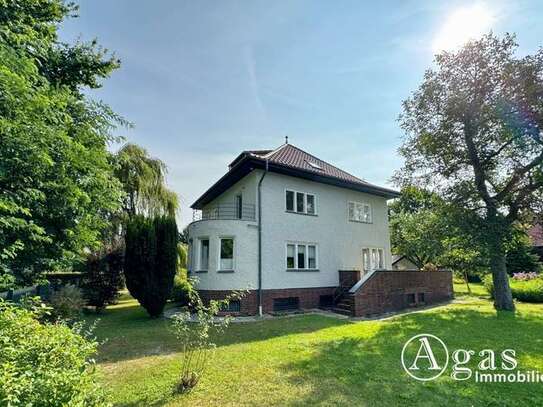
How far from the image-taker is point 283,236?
47.8 feet

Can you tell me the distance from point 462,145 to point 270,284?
11347 millimetres

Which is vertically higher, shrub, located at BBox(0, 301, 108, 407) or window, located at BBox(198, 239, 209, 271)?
window, located at BBox(198, 239, 209, 271)

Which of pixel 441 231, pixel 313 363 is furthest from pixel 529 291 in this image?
pixel 313 363

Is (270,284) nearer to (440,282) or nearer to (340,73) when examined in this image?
(340,73)

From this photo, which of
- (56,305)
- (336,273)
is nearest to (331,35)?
(336,273)

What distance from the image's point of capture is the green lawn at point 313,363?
190 inches

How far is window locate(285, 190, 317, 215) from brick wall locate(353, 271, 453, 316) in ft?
14.5

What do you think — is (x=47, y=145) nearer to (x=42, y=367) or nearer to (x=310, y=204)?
(x=42, y=367)

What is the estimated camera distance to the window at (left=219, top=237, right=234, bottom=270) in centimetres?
1369

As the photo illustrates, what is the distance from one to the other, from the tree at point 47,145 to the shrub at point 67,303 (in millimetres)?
4521

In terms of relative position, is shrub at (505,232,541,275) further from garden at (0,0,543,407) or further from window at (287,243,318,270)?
window at (287,243,318,270)

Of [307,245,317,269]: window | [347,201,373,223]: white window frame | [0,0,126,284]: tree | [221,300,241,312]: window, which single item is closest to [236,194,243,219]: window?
[307,245,317,269]: window

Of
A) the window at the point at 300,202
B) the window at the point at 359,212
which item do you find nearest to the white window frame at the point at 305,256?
the window at the point at 300,202

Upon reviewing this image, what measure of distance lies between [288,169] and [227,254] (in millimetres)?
4836
